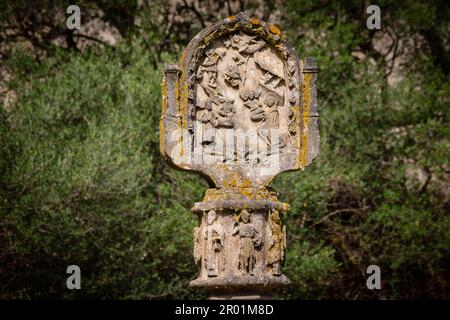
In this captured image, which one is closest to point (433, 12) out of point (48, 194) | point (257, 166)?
point (48, 194)

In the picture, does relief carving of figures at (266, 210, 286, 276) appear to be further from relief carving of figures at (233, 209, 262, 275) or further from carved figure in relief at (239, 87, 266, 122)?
carved figure in relief at (239, 87, 266, 122)

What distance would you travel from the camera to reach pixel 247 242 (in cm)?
1016

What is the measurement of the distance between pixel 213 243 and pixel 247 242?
1.06 ft

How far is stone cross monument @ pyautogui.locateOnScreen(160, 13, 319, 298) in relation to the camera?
1016cm

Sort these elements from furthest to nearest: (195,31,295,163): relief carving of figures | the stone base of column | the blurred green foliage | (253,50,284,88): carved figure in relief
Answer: the blurred green foliage, (253,50,284,88): carved figure in relief, (195,31,295,163): relief carving of figures, the stone base of column

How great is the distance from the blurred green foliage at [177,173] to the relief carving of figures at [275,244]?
307 inches

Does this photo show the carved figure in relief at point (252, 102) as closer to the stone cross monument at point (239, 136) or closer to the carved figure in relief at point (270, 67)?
the stone cross monument at point (239, 136)

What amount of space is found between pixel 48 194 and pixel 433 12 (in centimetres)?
925

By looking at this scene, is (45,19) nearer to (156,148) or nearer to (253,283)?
(156,148)

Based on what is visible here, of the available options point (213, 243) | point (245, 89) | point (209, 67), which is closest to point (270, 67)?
point (245, 89)

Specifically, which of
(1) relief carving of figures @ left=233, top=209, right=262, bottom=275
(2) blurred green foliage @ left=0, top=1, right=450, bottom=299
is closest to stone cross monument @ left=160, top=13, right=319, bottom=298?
(1) relief carving of figures @ left=233, top=209, right=262, bottom=275

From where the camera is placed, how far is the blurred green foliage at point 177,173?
18.0m

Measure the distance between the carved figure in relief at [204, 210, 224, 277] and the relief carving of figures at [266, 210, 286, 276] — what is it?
48cm

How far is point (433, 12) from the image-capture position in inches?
874
